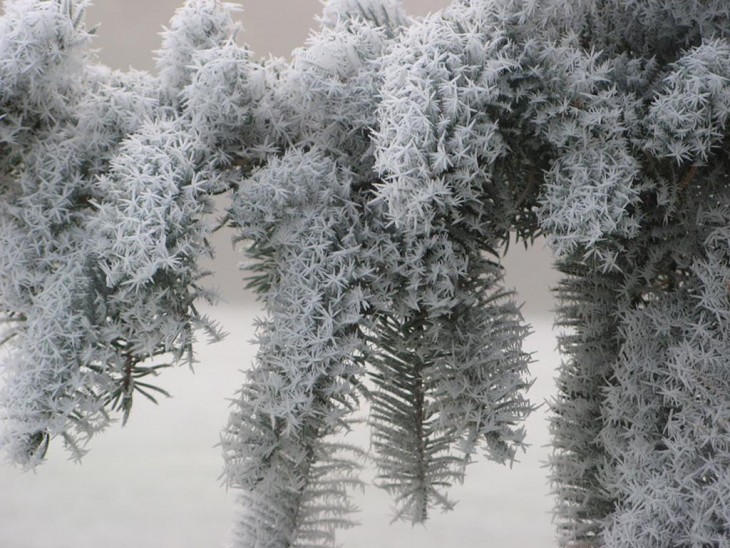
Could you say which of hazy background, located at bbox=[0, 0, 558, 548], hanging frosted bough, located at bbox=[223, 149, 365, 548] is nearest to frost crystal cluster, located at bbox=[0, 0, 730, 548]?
hanging frosted bough, located at bbox=[223, 149, 365, 548]

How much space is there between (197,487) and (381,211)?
0.63 metres

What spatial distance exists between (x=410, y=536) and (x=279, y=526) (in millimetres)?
350

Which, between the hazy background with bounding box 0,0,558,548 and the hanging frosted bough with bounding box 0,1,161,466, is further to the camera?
the hazy background with bounding box 0,0,558,548

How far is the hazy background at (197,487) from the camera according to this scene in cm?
87

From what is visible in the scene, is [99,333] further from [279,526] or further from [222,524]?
[222,524]

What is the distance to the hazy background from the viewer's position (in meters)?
0.87

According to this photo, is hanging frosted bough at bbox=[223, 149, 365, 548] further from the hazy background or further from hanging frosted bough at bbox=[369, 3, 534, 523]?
the hazy background

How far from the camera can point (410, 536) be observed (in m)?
0.89

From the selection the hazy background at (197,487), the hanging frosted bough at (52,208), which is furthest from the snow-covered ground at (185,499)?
the hanging frosted bough at (52,208)

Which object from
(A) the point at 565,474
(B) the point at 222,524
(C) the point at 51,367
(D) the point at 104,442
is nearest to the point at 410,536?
(B) the point at 222,524

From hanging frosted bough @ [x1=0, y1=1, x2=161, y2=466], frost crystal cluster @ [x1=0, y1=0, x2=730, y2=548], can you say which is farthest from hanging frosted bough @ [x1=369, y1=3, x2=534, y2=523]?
hanging frosted bough @ [x1=0, y1=1, x2=161, y2=466]

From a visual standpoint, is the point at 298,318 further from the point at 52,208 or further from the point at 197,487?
the point at 197,487

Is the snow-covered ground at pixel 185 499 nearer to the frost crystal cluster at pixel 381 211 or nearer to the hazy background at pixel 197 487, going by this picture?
the hazy background at pixel 197 487

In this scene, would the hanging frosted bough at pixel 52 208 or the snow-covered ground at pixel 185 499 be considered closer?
the hanging frosted bough at pixel 52 208
